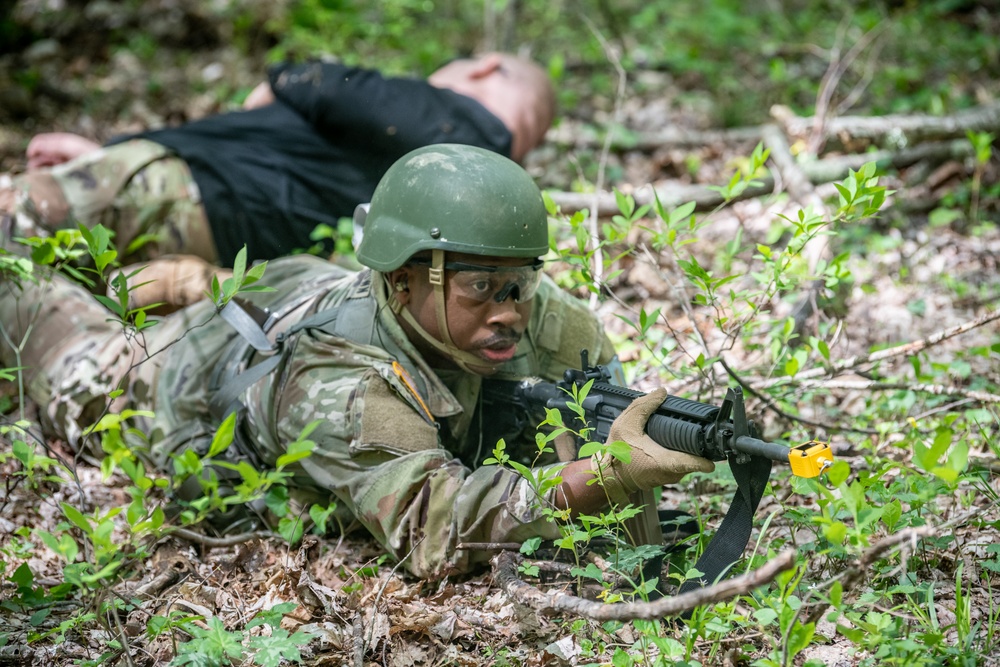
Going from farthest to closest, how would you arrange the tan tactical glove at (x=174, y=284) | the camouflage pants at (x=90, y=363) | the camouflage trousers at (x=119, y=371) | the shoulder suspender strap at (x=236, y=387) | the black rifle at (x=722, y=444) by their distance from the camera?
the tan tactical glove at (x=174, y=284), the camouflage pants at (x=90, y=363), the camouflage trousers at (x=119, y=371), the shoulder suspender strap at (x=236, y=387), the black rifle at (x=722, y=444)

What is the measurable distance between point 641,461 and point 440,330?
106 cm

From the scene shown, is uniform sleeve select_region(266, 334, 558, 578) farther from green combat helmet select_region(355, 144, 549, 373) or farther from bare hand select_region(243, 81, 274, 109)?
bare hand select_region(243, 81, 274, 109)

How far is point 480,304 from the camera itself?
11.4 ft

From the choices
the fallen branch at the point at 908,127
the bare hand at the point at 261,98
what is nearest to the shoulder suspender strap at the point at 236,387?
the bare hand at the point at 261,98

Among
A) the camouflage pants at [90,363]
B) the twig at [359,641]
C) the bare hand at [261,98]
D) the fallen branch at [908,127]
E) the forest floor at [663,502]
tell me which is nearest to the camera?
the twig at [359,641]

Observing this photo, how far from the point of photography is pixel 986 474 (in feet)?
10.8

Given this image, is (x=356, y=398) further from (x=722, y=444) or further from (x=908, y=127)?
(x=908, y=127)

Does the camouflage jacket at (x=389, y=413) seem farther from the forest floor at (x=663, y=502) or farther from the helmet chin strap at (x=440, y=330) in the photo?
the forest floor at (x=663, y=502)

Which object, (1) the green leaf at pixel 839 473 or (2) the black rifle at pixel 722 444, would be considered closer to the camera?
(1) the green leaf at pixel 839 473

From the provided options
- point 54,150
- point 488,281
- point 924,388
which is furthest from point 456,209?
point 54,150

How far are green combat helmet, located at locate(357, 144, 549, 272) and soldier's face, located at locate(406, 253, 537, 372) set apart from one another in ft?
0.28

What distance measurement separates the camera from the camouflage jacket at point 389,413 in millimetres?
3230

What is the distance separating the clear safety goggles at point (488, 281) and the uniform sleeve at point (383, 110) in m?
2.68

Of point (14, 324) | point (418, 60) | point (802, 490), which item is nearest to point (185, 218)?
point (14, 324)
